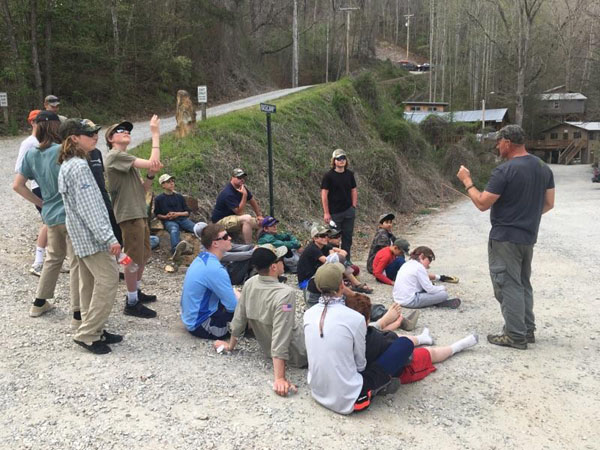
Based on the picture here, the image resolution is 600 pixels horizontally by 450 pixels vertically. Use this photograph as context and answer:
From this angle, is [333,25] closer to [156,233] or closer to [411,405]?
[156,233]

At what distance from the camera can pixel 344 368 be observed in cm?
379

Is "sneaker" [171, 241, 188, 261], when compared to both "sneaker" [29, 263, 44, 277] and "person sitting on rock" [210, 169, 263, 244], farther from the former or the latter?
"sneaker" [29, 263, 44, 277]

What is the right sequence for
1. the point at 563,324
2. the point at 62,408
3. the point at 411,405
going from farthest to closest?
the point at 563,324 → the point at 411,405 → the point at 62,408

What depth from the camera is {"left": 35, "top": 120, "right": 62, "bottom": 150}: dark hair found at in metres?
4.79

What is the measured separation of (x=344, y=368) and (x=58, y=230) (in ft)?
9.69

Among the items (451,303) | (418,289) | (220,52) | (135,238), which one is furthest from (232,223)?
(220,52)

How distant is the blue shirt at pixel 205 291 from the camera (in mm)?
4750

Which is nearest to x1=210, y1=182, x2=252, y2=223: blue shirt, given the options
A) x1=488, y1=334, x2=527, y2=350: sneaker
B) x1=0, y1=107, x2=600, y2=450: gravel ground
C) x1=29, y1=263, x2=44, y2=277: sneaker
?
x1=0, y1=107, x2=600, y2=450: gravel ground

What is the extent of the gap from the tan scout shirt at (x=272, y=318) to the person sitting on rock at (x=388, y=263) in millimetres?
3390

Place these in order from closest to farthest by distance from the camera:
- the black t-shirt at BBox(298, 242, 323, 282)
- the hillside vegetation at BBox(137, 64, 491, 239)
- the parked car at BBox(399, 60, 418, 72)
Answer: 1. the black t-shirt at BBox(298, 242, 323, 282)
2. the hillside vegetation at BBox(137, 64, 491, 239)
3. the parked car at BBox(399, 60, 418, 72)

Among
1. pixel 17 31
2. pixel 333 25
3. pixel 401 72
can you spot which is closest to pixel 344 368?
pixel 17 31

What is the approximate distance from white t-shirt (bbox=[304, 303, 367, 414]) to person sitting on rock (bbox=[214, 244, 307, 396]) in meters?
0.29

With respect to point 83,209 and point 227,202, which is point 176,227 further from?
point 83,209

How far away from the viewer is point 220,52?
30.3 m
